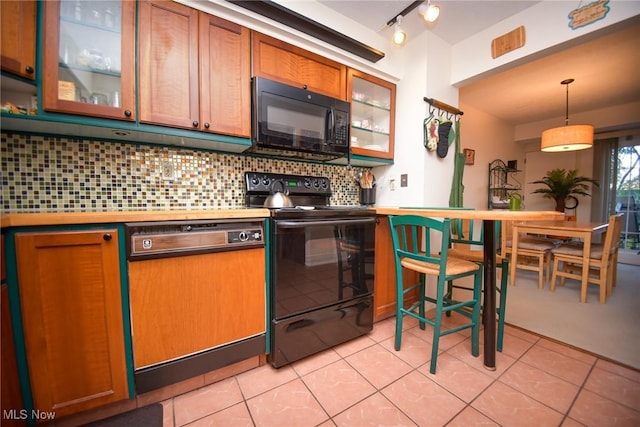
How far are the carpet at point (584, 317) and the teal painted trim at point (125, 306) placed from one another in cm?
257

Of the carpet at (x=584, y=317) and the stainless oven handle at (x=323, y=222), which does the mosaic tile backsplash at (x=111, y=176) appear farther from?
the carpet at (x=584, y=317)

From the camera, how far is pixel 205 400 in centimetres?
120

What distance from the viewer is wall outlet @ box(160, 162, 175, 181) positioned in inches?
61.2

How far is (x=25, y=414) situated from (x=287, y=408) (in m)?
1.01

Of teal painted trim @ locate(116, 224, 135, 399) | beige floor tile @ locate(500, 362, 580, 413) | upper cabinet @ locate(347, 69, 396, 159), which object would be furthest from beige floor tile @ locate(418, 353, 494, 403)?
upper cabinet @ locate(347, 69, 396, 159)

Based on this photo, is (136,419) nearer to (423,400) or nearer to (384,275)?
(423,400)

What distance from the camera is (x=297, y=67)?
171 centimetres

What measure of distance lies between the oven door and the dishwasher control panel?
0.15 meters

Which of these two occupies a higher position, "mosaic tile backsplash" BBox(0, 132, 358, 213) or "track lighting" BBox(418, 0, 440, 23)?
"track lighting" BBox(418, 0, 440, 23)

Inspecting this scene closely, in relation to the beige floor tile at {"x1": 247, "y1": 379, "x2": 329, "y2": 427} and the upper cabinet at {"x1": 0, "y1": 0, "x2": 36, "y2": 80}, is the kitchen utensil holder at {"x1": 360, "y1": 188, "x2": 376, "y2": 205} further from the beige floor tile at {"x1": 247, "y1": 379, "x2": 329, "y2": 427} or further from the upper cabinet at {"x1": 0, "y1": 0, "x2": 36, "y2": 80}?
the upper cabinet at {"x1": 0, "y1": 0, "x2": 36, "y2": 80}

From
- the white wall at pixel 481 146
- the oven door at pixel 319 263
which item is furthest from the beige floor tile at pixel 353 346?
the white wall at pixel 481 146

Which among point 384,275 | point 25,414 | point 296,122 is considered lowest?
point 25,414

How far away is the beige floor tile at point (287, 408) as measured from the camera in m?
1.07

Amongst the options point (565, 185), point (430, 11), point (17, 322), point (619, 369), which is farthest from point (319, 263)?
point (565, 185)
